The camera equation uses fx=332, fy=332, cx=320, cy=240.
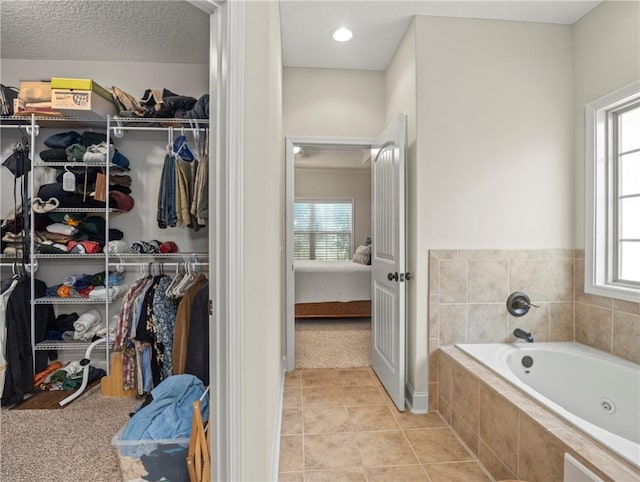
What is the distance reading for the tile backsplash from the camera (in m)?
2.31

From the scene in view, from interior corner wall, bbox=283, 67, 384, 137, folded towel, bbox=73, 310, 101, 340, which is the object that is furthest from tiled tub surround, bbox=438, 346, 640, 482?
folded towel, bbox=73, 310, 101, 340

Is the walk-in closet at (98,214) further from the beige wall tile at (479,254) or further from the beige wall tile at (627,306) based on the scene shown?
the beige wall tile at (627,306)

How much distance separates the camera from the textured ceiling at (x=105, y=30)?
2.18m

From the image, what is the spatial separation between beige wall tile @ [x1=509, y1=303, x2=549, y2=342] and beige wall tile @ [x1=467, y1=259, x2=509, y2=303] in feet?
0.74

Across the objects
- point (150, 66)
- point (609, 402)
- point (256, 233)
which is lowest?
point (609, 402)

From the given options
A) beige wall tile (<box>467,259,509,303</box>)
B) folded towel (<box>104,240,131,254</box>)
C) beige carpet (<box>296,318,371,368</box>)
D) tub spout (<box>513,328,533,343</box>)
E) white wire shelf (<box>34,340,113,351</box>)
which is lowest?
beige carpet (<box>296,318,371,368</box>)

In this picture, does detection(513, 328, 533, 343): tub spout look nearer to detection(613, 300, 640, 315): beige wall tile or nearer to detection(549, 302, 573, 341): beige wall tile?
detection(549, 302, 573, 341): beige wall tile

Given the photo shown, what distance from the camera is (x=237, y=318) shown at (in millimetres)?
1070

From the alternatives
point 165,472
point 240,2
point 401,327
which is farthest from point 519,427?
point 240,2

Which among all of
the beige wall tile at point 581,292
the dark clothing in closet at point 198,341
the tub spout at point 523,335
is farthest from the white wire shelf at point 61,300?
the beige wall tile at point 581,292

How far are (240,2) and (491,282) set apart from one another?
7.28 feet

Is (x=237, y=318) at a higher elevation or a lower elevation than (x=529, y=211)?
lower

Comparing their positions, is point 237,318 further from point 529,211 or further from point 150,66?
Answer: point 150,66

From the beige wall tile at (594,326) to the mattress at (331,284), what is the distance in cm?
245
